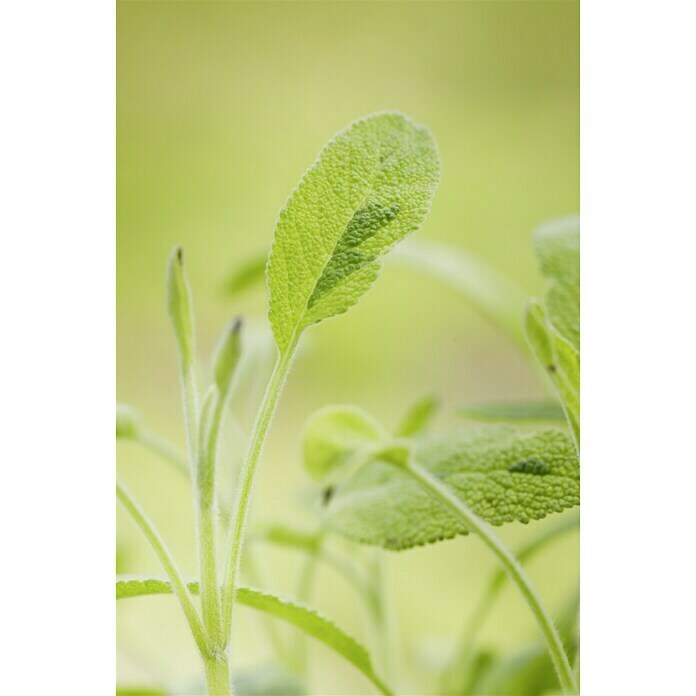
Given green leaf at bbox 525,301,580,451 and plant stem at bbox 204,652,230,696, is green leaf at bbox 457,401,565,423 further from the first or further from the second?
plant stem at bbox 204,652,230,696

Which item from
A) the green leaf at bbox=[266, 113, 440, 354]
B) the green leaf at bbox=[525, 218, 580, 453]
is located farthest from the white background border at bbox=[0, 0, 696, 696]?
the green leaf at bbox=[266, 113, 440, 354]

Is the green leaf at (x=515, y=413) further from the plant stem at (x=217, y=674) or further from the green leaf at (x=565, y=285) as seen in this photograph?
the plant stem at (x=217, y=674)

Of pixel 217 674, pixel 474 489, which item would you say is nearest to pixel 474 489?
pixel 474 489
